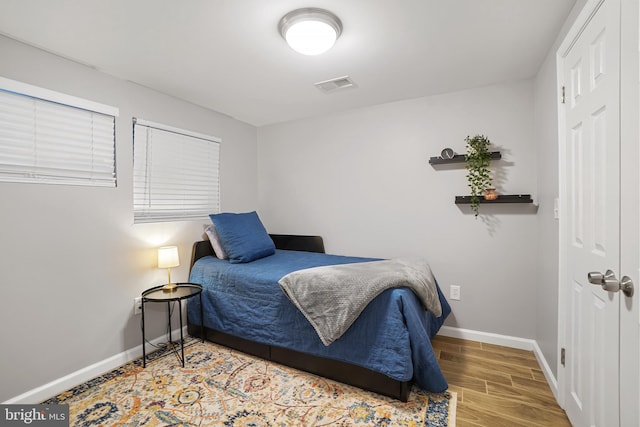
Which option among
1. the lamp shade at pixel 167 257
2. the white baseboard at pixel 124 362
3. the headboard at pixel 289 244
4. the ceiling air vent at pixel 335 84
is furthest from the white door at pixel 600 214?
the lamp shade at pixel 167 257

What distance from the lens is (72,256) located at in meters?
2.12

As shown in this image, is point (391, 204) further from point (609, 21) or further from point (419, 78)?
point (609, 21)

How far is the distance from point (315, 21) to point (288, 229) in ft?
8.12

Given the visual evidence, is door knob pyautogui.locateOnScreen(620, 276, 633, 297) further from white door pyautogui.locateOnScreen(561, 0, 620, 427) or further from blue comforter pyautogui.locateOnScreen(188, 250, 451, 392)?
blue comforter pyautogui.locateOnScreen(188, 250, 451, 392)

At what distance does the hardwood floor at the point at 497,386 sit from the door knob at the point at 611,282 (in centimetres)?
99

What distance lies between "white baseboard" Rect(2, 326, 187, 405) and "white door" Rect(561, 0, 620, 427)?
3021mm

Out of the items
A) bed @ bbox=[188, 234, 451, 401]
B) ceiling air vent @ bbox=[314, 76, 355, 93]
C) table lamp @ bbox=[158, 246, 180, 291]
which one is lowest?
bed @ bbox=[188, 234, 451, 401]

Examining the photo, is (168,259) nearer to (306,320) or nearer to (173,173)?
(173,173)

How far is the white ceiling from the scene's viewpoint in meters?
1.61

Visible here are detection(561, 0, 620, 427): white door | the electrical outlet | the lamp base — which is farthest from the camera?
A: the electrical outlet

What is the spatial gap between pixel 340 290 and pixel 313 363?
2.11ft

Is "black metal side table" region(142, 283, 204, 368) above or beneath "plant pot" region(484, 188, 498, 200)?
beneath

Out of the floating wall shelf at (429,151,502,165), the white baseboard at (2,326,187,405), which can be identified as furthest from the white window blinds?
the floating wall shelf at (429,151,502,165)

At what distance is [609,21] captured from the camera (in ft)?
3.97
